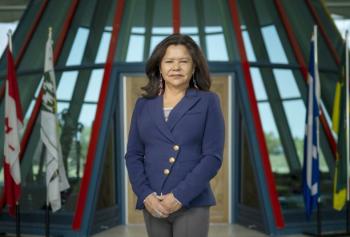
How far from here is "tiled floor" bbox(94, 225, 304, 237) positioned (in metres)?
6.64

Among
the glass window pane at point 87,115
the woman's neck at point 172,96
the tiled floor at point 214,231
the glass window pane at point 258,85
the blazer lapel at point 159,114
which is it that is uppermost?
the glass window pane at point 258,85

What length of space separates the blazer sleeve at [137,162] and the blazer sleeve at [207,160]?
113 mm

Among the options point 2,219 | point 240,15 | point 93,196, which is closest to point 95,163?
point 93,196

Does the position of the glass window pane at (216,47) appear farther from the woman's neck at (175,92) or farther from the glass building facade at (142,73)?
the woman's neck at (175,92)

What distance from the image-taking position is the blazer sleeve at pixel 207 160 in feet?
5.41

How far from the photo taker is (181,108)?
5.71ft

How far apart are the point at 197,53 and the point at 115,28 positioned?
5.66m

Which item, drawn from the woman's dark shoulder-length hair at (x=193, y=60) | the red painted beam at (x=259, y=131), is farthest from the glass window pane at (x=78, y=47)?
the woman's dark shoulder-length hair at (x=193, y=60)

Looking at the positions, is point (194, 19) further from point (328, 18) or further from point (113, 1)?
point (328, 18)

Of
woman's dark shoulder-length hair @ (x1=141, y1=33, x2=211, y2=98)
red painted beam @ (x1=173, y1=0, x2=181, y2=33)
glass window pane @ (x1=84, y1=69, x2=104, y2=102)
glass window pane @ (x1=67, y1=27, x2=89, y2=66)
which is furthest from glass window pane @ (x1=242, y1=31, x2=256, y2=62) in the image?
woman's dark shoulder-length hair @ (x1=141, y1=33, x2=211, y2=98)

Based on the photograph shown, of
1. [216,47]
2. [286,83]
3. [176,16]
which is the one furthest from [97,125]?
[286,83]

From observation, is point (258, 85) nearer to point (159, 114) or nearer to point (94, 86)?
point (94, 86)

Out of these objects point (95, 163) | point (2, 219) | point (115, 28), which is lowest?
point (2, 219)

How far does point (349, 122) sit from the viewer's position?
6.67m
